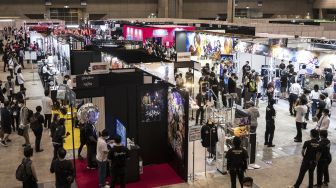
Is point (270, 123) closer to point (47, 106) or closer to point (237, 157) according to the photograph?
point (237, 157)

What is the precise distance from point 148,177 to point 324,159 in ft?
12.4

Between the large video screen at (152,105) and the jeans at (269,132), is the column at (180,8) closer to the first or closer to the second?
the jeans at (269,132)

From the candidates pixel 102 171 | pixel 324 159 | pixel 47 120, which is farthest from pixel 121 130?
pixel 47 120

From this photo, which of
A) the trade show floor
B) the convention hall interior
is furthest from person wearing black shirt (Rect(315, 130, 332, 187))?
the trade show floor

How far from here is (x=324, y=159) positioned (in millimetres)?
7891

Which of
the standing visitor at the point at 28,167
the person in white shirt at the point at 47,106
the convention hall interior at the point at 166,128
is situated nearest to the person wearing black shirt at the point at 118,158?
the convention hall interior at the point at 166,128

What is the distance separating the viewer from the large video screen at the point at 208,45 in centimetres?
1978

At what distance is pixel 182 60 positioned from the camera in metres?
15.5

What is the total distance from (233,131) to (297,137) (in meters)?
3.22

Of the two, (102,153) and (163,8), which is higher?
(163,8)

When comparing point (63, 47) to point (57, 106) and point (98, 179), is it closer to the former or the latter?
point (57, 106)

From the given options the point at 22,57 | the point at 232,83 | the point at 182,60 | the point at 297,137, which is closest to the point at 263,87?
the point at 232,83

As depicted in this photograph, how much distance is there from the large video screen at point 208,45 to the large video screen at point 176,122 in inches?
414

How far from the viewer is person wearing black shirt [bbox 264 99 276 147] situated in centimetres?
1029
